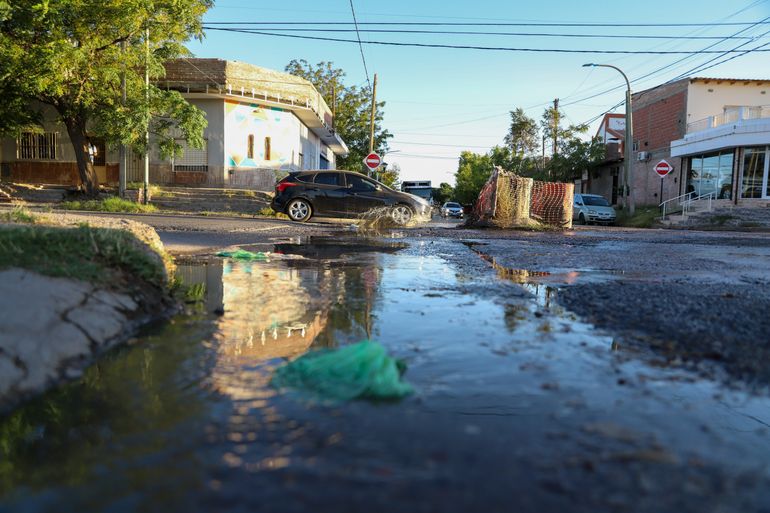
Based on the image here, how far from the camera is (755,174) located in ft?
91.9

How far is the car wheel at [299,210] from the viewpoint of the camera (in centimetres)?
1712

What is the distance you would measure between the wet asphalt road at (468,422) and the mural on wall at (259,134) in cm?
2219

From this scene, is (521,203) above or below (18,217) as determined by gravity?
above

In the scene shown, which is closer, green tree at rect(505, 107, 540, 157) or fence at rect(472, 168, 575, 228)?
fence at rect(472, 168, 575, 228)

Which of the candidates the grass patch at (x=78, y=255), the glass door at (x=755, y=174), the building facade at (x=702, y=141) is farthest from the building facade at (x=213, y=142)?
the glass door at (x=755, y=174)

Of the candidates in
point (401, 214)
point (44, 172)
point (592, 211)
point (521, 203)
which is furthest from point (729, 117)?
point (44, 172)

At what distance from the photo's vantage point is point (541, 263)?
312 inches

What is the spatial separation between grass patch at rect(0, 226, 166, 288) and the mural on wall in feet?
71.4

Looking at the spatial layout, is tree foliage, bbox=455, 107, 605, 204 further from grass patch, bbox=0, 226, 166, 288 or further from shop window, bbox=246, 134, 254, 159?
grass patch, bbox=0, 226, 166, 288

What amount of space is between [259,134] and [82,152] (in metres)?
7.89

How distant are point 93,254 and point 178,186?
21.9 metres

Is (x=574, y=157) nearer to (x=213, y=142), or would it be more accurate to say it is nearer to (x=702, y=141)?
(x=702, y=141)

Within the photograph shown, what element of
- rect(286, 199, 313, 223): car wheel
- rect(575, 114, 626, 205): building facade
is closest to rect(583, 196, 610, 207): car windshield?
rect(575, 114, 626, 205): building facade

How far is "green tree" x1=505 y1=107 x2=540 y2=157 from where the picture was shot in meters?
60.0
